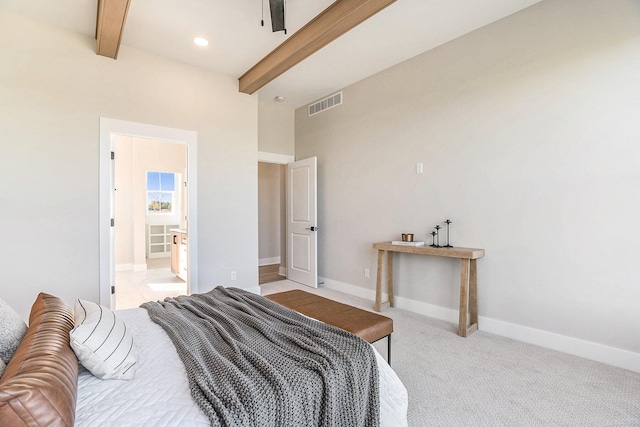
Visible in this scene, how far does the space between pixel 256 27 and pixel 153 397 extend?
3089mm

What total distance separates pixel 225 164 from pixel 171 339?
9.47 feet

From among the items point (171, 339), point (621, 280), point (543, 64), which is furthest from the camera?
point (543, 64)

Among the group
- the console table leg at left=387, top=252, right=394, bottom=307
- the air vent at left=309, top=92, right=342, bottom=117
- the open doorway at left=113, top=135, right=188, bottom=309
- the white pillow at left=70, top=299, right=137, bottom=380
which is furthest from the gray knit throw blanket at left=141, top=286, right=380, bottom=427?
the air vent at left=309, top=92, right=342, bottom=117

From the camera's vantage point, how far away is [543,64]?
270 centimetres

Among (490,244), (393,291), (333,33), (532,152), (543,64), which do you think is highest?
(333,33)

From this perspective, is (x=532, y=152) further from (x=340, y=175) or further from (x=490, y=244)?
(x=340, y=175)

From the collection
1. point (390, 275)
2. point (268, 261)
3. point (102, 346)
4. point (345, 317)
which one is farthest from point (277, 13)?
point (268, 261)

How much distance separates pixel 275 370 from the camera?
3.82 ft

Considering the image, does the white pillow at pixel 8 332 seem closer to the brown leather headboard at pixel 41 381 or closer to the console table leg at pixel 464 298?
the brown leather headboard at pixel 41 381

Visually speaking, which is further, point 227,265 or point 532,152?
point 227,265

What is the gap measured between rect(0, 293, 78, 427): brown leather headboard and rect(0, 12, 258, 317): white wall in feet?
7.32

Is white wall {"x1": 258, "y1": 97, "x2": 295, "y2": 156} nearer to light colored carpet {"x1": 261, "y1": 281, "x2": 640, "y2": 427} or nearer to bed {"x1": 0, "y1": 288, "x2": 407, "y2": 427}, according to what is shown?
light colored carpet {"x1": 261, "y1": 281, "x2": 640, "y2": 427}

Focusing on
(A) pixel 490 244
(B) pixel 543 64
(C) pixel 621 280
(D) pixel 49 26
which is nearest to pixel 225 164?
(D) pixel 49 26

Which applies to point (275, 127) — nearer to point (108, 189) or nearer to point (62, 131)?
point (108, 189)
